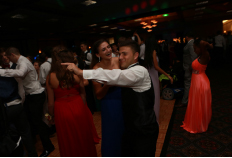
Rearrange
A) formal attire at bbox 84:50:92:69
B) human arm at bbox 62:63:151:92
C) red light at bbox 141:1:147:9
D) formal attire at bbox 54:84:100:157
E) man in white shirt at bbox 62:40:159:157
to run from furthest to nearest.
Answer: red light at bbox 141:1:147:9 → formal attire at bbox 84:50:92:69 → formal attire at bbox 54:84:100:157 → man in white shirt at bbox 62:40:159:157 → human arm at bbox 62:63:151:92

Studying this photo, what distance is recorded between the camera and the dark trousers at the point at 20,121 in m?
2.18

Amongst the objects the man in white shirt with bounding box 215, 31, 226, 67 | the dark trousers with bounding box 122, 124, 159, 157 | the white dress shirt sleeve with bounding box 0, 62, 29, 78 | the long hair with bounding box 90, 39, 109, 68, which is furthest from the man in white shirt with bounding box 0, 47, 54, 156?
the man in white shirt with bounding box 215, 31, 226, 67

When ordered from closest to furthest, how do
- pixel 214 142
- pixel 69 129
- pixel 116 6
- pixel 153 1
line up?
pixel 69 129
pixel 214 142
pixel 153 1
pixel 116 6

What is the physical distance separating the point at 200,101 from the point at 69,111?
2.17 meters

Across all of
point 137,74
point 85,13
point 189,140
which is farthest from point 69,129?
point 85,13

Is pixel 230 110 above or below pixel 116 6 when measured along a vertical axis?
below

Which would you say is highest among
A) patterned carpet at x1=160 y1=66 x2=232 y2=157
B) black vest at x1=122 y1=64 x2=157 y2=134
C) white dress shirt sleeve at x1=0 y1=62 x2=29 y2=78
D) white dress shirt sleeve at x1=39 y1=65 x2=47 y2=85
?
white dress shirt sleeve at x1=0 y1=62 x2=29 y2=78

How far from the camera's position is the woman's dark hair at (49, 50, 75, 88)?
6.15 feet

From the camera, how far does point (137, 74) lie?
137 centimetres

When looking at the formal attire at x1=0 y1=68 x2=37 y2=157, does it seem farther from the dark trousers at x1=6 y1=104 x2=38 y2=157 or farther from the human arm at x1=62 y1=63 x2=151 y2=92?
the human arm at x1=62 y1=63 x2=151 y2=92

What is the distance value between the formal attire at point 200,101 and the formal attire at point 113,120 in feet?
5.58

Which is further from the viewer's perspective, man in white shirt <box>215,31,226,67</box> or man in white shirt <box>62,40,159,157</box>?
man in white shirt <box>215,31,226,67</box>

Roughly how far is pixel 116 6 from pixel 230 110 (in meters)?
6.10

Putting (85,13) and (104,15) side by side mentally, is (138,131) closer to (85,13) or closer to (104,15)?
(104,15)
